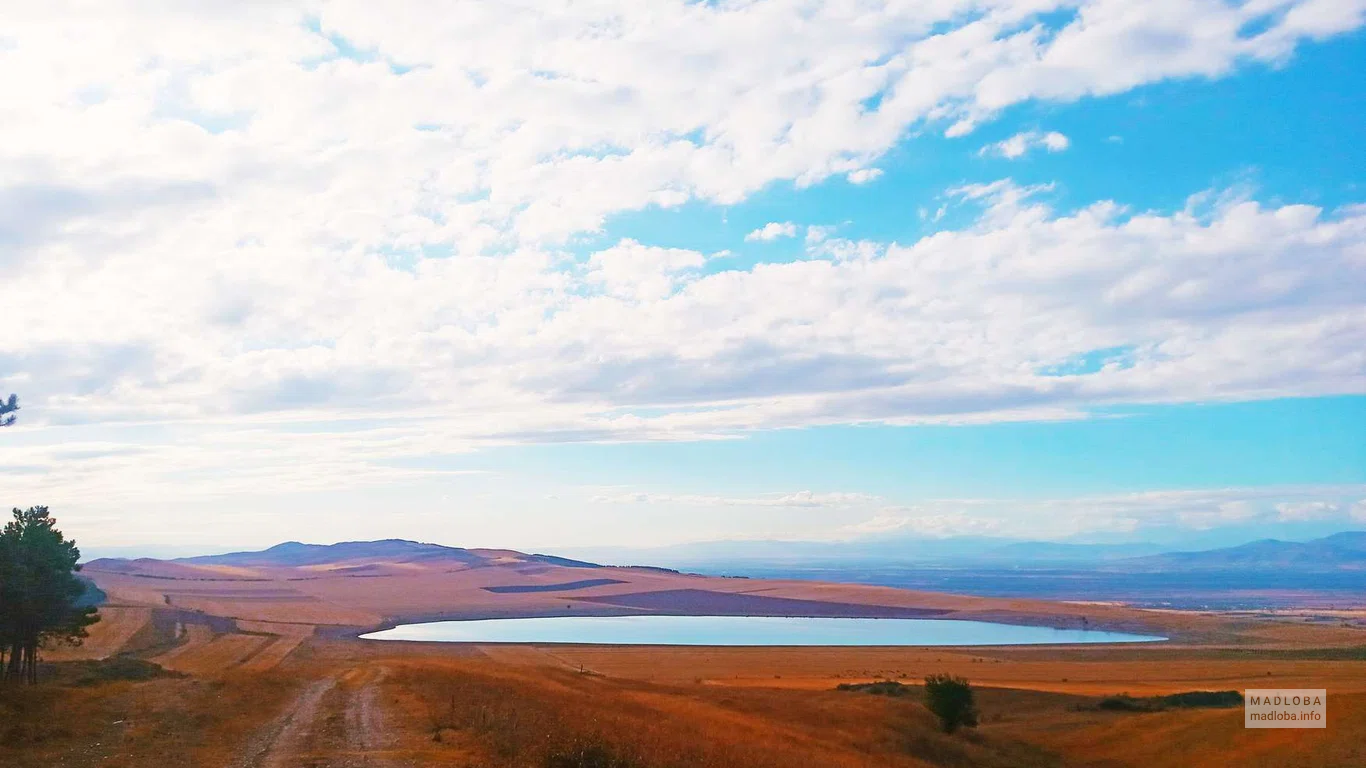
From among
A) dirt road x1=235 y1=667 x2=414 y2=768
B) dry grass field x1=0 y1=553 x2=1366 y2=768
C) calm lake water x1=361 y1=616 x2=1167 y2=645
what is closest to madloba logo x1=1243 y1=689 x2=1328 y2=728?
dry grass field x1=0 y1=553 x2=1366 y2=768

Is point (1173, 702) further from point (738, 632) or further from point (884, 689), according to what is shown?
point (738, 632)

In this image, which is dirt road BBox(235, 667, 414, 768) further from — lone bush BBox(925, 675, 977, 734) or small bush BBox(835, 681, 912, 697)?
small bush BBox(835, 681, 912, 697)

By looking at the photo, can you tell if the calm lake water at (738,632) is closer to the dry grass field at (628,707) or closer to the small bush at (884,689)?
the dry grass field at (628,707)

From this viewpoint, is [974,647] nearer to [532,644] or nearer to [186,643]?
[532,644]

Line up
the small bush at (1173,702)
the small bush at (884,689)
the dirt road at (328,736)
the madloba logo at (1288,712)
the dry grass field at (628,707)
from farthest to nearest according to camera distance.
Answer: the small bush at (884,689) → the small bush at (1173,702) → the madloba logo at (1288,712) → the dry grass field at (628,707) → the dirt road at (328,736)

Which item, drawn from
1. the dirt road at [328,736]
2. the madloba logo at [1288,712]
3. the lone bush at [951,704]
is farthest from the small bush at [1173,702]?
the dirt road at [328,736]

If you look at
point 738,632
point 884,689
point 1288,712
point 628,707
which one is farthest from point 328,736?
point 738,632
